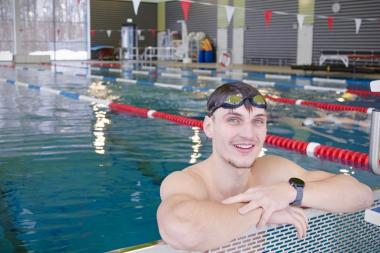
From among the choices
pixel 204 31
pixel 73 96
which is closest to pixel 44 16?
pixel 204 31

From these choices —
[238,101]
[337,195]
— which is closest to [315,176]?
[337,195]

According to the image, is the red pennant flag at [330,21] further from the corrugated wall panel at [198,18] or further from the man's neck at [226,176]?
the man's neck at [226,176]

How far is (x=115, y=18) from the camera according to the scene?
31.5m

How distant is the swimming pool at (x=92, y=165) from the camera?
3.10m

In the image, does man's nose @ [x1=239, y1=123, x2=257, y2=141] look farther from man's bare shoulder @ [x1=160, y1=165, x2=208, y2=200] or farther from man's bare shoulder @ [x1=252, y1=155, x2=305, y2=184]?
man's bare shoulder @ [x1=252, y1=155, x2=305, y2=184]

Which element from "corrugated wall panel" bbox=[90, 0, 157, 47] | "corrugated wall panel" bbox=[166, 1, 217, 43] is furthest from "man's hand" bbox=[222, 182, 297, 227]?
"corrugated wall panel" bbox=[90, 0, 157, 47]

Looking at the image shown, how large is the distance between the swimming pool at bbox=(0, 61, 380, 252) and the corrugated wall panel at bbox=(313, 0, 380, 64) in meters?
9.97

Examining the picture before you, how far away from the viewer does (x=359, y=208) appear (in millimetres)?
1865

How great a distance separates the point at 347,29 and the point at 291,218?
18159mm

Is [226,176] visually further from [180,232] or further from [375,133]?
[375,133]

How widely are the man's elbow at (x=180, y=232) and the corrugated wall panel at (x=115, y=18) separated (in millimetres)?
30647

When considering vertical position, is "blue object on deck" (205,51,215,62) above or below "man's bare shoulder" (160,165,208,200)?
above

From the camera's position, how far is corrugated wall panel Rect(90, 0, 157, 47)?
102 feet

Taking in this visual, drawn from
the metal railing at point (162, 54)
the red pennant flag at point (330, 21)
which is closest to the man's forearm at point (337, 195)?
the red pennant flag at point (330, 21)
